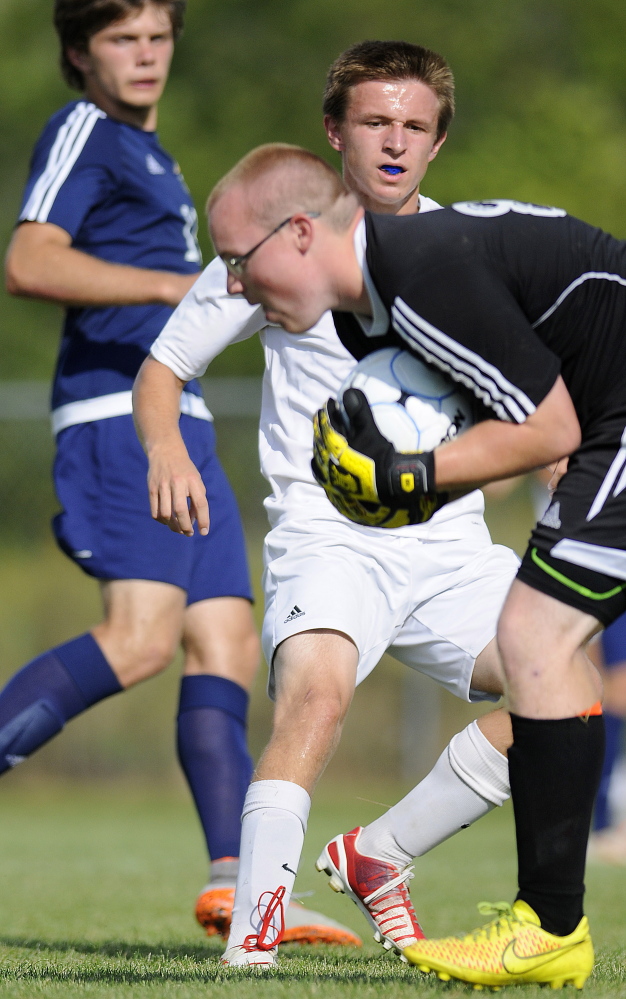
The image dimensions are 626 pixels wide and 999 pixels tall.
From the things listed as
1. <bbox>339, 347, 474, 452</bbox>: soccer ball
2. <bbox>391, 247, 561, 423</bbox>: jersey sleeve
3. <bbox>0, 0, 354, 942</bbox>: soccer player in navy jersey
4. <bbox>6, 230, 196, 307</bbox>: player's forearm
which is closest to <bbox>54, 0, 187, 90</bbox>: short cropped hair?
<bbox>0, 0, 354, 942</bbox>: soccer player in navy jersey

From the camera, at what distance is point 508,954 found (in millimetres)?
2883

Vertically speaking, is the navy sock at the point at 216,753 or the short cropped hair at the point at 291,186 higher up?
the short cropped hair at the point at 291,186

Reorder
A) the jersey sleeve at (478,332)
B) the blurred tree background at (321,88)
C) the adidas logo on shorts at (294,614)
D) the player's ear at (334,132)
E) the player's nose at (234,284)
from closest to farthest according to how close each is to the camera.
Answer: the jersey sleeve at (478,332)
the player's nose at (234,284)
the adidas logo on shorts at (294,614)
the player's ear at (334,132)
the blurred tree background at (321,88)

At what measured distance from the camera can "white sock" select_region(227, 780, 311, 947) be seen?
3223mm

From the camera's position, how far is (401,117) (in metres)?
3.97

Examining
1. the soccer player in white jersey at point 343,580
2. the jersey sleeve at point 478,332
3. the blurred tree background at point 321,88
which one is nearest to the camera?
the jersey sleeve at point 478,332

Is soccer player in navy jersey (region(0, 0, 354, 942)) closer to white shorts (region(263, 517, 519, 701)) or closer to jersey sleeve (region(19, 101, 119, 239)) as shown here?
jersey sleeve (region(19, 101, 119, 239))

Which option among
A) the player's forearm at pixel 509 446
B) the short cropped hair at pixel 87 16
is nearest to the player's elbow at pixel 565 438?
the player's forearm at pixel 509 446

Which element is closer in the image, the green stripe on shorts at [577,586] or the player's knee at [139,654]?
the green stripe on shorts at [577,586]

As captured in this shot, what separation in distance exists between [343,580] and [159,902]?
7.69 ft

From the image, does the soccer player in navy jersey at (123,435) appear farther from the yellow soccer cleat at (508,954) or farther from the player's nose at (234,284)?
the player's nose at (234,284)

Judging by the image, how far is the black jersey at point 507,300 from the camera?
2.68 metres

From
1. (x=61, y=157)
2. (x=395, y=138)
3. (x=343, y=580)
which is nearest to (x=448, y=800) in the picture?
(x=343, y=580)

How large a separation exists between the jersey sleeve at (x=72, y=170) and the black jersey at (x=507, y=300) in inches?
71.6
